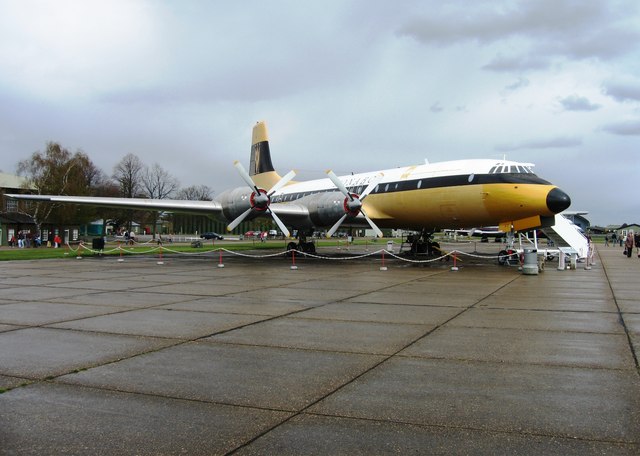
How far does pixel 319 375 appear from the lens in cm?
548

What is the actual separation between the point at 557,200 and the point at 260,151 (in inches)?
841

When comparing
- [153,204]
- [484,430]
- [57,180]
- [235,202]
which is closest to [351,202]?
[235,202]

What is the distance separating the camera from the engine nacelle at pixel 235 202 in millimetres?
23844

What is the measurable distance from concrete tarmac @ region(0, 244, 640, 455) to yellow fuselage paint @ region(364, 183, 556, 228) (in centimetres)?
758

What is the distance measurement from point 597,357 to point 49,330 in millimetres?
7543

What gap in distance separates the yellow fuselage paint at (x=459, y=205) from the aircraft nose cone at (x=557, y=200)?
0.16m

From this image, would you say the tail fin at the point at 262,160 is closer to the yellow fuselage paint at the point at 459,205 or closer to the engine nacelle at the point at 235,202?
the engine nacelle at the point at 235,202

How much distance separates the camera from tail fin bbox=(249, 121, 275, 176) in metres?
34.5

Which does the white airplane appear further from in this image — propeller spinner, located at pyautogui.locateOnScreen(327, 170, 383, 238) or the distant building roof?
the distant building roof

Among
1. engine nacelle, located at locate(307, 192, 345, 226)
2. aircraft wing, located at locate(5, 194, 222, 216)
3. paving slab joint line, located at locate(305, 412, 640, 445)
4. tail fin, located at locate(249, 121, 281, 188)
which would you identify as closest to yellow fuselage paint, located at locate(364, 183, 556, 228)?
engine nacelle, located at locate(307, 192, 345, 226)

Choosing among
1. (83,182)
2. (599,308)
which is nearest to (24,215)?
(83,182)

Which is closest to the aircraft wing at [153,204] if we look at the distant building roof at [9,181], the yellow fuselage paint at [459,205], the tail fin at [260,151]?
the yellow fuselage paint at [459,205]

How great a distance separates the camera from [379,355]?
636 cm

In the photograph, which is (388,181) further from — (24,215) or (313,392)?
(24,215)
